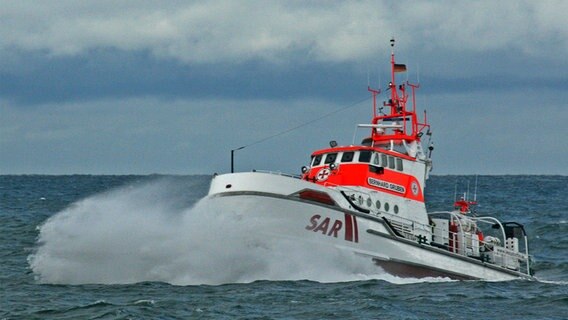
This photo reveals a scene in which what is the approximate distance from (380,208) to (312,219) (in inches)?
153

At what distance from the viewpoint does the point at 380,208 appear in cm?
2759

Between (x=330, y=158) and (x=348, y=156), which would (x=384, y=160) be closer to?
(x=348, y=156)

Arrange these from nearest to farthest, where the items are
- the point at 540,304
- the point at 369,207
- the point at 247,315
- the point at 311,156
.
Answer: the point at 247,315 → the point at 540,304 → the point at 369,207 → the point at 311,156

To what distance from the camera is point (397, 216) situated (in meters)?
27.7

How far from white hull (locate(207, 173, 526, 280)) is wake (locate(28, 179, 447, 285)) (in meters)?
0.28

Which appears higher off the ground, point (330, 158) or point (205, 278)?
point (330, 158)

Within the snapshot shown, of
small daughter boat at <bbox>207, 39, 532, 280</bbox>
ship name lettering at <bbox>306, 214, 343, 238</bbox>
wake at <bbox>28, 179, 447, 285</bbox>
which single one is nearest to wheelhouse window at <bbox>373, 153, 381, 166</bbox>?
small daughter boat at <bbox>207, 39, 532, 280</bbox>

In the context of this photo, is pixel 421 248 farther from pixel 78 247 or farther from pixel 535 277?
pixel 78 247

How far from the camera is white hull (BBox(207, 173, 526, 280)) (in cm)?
2408

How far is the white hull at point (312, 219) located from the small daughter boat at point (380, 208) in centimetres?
3

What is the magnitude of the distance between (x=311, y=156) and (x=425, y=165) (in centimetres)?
388

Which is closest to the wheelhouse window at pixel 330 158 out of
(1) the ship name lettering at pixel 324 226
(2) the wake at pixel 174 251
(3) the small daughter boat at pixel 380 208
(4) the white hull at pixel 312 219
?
(3) the small daughter boat at pixel 380 208

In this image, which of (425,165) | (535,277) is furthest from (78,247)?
(535,277)

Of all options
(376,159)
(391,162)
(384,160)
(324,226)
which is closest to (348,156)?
(376,159)
